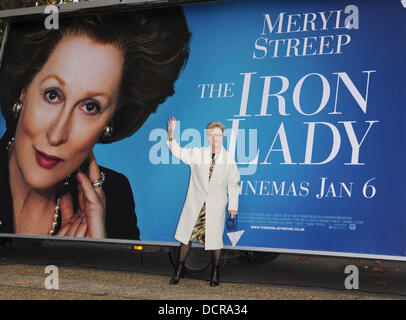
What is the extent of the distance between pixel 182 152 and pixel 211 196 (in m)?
0.74

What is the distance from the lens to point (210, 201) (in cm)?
668

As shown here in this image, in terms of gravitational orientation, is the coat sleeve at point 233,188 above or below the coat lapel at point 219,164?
below

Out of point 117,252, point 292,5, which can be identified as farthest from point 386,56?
point 117,252

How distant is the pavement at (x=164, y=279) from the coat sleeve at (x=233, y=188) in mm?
1035

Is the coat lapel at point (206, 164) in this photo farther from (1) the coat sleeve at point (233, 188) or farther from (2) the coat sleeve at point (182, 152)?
(1) the coat sleeve at point (233, 188)

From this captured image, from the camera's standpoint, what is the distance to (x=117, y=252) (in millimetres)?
10117

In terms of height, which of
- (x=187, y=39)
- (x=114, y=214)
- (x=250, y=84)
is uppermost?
(x=187, y=39)

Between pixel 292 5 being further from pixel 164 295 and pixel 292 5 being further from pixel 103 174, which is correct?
pixel 164 295

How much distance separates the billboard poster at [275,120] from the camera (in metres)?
6.35

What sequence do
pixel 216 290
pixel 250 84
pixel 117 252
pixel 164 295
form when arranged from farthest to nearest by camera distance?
pixel 117 252
pixel 250 84
pixel 216 290
pixel 164 295

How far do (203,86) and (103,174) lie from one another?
1910mm

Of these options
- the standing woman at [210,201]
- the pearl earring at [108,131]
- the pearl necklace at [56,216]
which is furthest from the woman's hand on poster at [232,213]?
the pearl necklace at [56,216]

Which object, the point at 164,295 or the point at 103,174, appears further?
the point at 103,174

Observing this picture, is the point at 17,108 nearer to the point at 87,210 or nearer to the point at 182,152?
the point at 87,210
